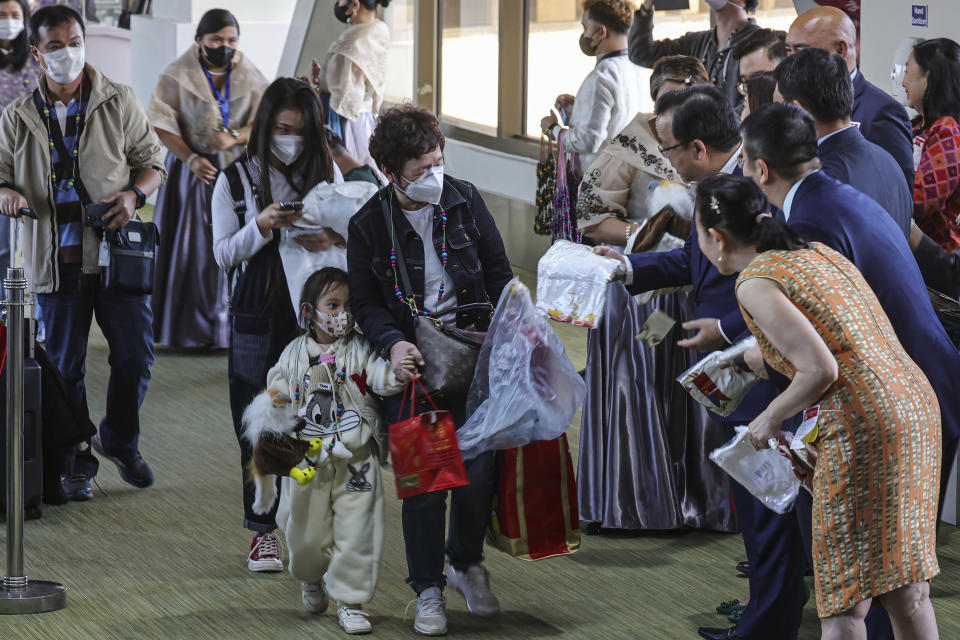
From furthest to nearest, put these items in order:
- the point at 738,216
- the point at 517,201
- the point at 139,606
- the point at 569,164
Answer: the point at 517,201, the point at 569,164, the point at 139,606, the point at 738,216

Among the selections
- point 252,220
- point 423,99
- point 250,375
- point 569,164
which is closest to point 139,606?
point 250,375

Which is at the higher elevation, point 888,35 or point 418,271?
point 888,35

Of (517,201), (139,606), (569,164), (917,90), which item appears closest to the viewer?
(139,606)

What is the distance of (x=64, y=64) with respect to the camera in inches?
179

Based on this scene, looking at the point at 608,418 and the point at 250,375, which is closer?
the point at 250,375

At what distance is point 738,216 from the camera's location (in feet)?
9.62

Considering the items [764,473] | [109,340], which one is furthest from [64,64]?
[764,473]

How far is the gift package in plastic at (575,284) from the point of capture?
139 inches

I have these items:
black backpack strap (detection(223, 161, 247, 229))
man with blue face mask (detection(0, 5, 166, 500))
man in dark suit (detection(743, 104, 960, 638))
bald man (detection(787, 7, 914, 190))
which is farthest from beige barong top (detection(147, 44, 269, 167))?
man in dark suit (detection(743, 104, 960, 638))

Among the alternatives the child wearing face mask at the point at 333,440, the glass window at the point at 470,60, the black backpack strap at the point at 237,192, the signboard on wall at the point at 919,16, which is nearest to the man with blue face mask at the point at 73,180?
the black backpack strap at the point at 237,192

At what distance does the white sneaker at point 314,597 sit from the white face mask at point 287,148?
4.00 ft

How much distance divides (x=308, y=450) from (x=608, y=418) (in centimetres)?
129

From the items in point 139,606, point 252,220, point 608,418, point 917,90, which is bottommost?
point 139,606

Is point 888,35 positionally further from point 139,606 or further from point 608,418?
point 139,606
